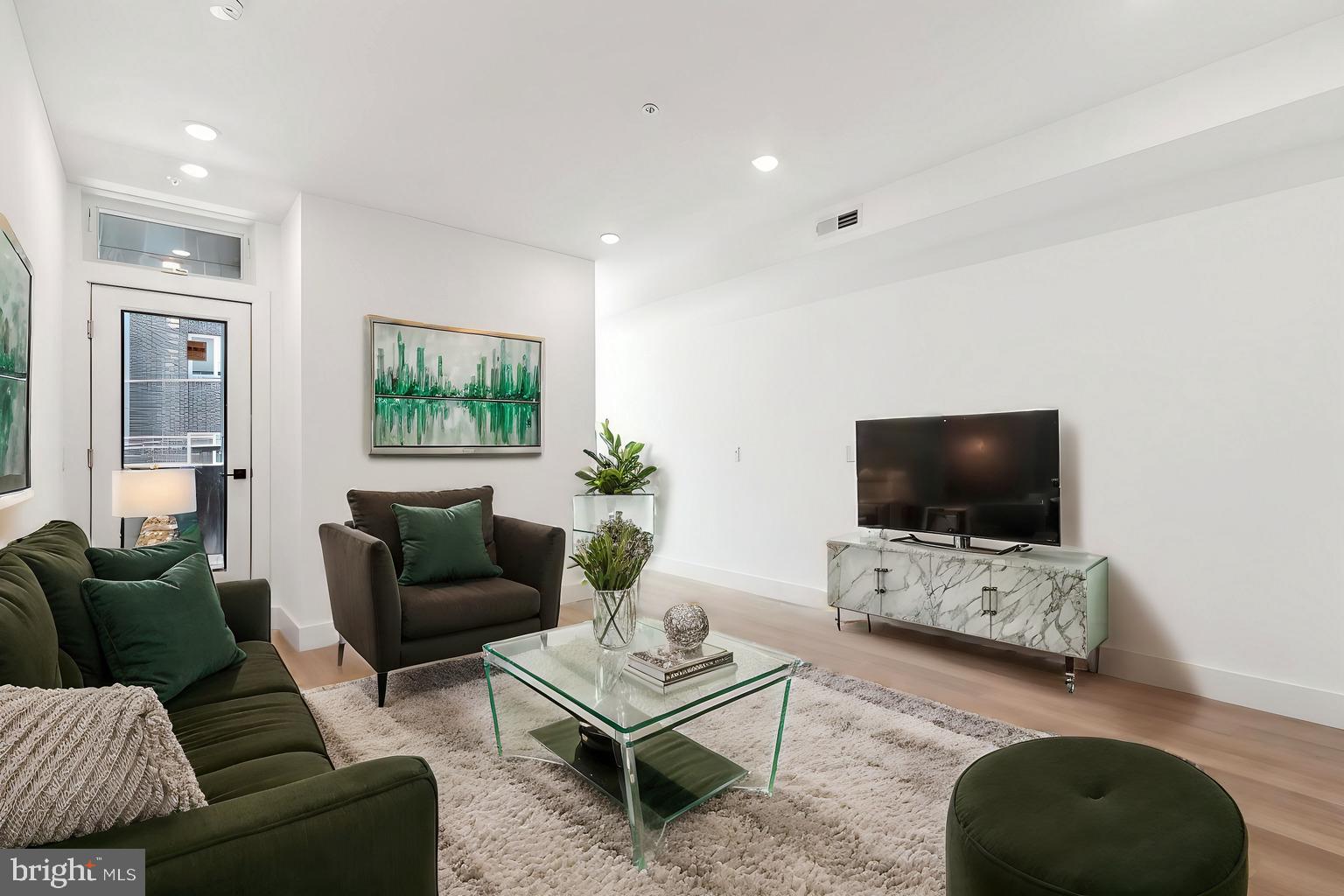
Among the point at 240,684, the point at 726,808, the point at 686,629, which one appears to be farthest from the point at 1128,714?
the point at 240,684

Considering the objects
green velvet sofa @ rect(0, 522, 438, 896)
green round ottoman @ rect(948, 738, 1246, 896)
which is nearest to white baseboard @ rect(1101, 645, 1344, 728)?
green round ottoman @ rect(948, 738, 1246, 896)

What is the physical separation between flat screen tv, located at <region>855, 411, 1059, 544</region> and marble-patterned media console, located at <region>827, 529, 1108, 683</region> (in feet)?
0.52

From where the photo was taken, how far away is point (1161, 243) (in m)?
3.27

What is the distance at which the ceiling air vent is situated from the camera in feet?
12.9

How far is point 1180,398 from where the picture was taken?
10.6 feet

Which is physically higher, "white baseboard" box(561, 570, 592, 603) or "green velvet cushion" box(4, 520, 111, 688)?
"green velvet cushion" box(4, 520, 111, 688)

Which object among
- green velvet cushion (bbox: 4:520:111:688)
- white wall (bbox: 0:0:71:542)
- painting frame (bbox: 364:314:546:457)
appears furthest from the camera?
painting frame (bbox: 364:314:546:457)

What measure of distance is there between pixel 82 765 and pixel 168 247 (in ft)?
13.7

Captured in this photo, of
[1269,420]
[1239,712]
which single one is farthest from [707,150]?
[1239,712]

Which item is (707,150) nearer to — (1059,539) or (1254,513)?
(1059,539)

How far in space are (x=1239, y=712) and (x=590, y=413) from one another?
13.3ft

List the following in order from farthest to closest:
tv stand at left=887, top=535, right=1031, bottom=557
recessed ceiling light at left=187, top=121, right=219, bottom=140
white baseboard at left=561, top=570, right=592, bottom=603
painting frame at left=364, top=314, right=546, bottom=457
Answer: white baseboard at left=561, top=570, right=592, bottom=603 < painting frame at left=364, top=314, right=546, bottom=457 < tv stand at left=887, top=535, right=1031, bottom=557 < recessed ceiling light at left=187, top=121, right=219, bottom=140

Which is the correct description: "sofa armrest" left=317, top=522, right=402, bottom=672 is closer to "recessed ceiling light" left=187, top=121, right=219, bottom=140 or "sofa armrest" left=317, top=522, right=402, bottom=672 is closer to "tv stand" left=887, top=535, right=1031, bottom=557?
"recessed ceiling light" left=187, top=121, right=219, bottom=140

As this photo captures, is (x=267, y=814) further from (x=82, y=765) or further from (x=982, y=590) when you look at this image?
(x=982, y=590)
